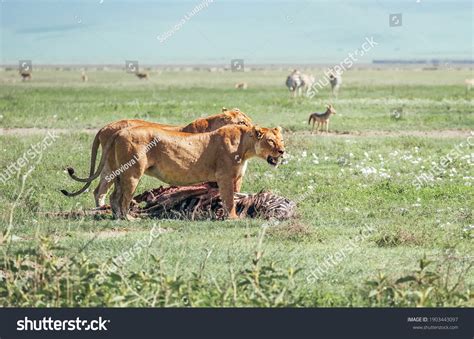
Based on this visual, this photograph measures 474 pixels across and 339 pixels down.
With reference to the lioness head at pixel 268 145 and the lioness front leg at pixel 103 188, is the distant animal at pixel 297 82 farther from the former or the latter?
the lioness head at pixel 268 145

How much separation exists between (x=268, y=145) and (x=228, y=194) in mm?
753

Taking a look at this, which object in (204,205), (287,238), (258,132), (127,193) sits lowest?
(287,238)

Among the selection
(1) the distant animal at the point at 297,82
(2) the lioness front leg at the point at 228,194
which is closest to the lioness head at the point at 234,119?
(2) the lioness front leg at the point at 228,194

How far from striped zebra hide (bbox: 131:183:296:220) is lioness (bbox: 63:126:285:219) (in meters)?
0.32

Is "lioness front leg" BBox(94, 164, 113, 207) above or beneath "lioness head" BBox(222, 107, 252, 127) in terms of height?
beneath

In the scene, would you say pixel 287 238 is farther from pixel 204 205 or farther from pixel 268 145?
pixel 204 205

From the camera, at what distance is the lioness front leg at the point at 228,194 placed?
12.4 m

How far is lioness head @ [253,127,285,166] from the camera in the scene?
12.4 m

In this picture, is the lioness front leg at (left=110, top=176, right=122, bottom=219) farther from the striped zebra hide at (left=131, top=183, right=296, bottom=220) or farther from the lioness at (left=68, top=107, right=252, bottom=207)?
the lioness at (left=68, top=107, right=252, bottom=207)

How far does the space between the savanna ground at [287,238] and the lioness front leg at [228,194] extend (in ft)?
0.93

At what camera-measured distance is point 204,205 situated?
42.1 feet

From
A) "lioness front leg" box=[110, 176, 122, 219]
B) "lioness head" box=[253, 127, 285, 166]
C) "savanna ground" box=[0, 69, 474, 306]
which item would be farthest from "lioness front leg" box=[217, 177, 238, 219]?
"lioness front leg" box=[110, 176, 122, 219]

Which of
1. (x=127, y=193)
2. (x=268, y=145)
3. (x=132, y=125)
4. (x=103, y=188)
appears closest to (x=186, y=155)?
(x=127, y=193)
